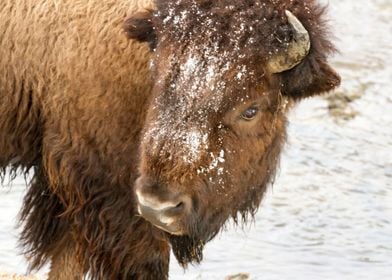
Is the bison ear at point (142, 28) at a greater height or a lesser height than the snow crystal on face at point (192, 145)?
greater

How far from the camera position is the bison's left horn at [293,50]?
580cm

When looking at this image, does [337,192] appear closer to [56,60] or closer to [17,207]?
[17,207]

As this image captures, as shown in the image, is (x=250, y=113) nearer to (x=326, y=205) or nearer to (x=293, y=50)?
(x=293, y=50)

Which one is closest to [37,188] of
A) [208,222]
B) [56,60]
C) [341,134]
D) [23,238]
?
[23,238]

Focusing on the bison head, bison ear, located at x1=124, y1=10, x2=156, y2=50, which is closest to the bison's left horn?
the bison head

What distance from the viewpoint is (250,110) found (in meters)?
5.87

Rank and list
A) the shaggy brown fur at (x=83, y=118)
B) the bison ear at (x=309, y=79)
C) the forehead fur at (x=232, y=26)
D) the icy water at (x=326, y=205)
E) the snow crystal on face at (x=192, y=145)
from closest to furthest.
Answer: the snow crystal on face at (x=192, y=145)
the forehead fur at (x=232, y=26)
the bison ear at (x=309, y=79)
the shaggy brown fur at (x=83, y=118)
the icy water at (x=326, y=205)

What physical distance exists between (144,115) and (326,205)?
3.96 metres

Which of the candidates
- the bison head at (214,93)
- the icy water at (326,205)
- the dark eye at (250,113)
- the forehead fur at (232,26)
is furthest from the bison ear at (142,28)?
the icy water at (326,205)

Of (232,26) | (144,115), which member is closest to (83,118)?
(144,115)

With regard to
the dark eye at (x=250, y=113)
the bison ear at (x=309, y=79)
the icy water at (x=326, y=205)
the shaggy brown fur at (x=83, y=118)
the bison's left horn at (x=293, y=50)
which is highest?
the bison's left horn at (x=293, y=50)

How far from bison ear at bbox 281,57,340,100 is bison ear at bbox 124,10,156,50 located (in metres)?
0.71

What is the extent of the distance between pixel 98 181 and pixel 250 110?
1.10 meters

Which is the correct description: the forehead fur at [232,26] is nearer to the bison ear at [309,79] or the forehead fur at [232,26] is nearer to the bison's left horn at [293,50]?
the bison's left horn at [293,50]
